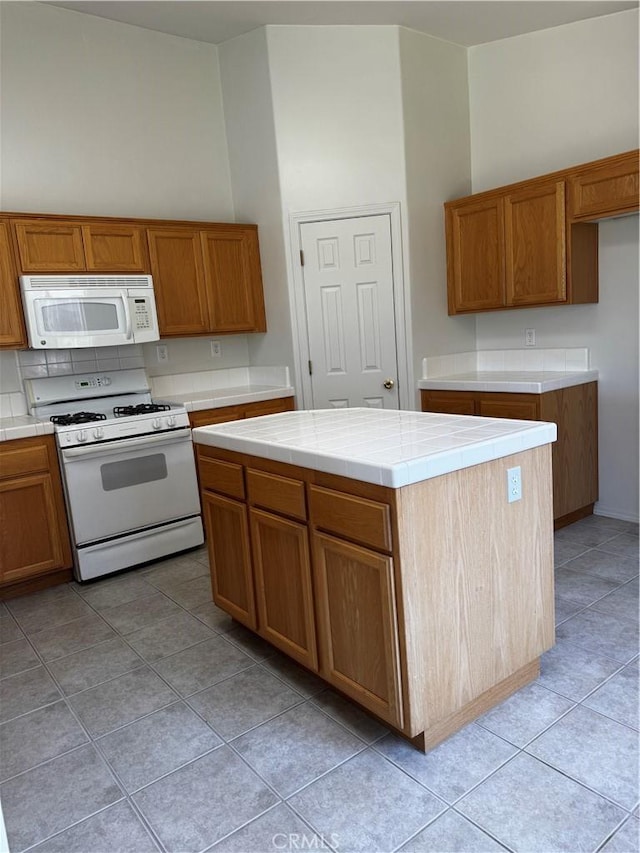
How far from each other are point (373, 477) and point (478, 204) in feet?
9.67

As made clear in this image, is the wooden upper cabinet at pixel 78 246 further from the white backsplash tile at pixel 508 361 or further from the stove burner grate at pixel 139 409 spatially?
the white backsplash tile at pixel 508 361

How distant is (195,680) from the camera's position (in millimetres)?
2371

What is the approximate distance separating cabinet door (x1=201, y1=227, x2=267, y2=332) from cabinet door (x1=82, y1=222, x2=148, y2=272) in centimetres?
48

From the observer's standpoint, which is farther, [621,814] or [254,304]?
[254,304]

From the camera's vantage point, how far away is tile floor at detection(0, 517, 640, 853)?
1.59 meters

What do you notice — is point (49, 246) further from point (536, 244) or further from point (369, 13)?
point (536, 244)

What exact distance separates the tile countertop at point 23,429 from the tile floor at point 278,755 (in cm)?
106

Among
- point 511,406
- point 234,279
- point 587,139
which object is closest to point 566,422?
point 511,406

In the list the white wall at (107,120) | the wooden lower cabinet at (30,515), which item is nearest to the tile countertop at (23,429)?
Answer: the wooden lower cabinet at (30,515)

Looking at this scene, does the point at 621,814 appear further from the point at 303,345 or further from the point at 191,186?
the point at 191,186

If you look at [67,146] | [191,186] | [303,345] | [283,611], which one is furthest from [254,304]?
[283,611]

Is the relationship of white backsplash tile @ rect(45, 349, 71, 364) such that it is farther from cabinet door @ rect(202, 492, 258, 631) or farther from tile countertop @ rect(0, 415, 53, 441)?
cabinet door @ rect(202, 492, 258, 631)

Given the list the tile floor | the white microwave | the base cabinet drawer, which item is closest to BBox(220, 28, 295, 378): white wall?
the white microwave

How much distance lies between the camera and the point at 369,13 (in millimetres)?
3688
